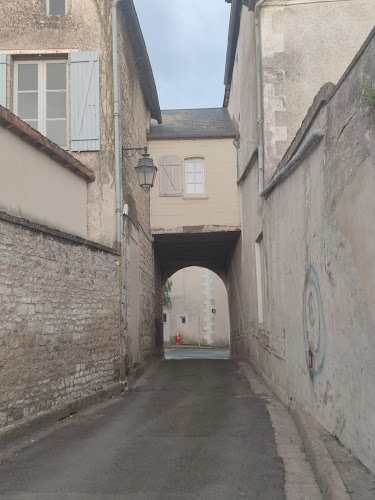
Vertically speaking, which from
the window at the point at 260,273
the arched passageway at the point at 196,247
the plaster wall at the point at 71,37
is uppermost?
the plaster wall at the point at 71,37

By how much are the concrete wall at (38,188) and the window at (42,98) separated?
1.37 m

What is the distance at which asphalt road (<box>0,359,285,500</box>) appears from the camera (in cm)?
423

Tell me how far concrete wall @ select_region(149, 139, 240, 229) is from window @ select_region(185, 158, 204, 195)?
0.14 metres

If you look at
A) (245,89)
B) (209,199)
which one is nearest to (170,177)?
(209,199)

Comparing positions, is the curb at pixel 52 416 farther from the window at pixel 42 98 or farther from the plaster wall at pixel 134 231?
the window at pixel 42 98

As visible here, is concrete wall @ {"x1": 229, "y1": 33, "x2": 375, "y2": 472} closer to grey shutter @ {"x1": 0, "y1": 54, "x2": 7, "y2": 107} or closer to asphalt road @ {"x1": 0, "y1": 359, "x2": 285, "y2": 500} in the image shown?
asphalt road @ {"x1": 0, "y1": 359, "x2": 285, "y2": 500}

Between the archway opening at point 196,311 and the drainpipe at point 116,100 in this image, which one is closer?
the drainpipe at point 116,100

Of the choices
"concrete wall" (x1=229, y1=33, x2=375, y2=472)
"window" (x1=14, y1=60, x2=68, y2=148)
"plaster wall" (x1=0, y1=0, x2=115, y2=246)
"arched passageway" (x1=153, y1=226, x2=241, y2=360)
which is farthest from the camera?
"arched passageway" (x1=153, y1=226, x2=241, y2=360)

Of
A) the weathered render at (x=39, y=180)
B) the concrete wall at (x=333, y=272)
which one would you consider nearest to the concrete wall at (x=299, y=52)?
the concrete wall at (x=333, y=272)

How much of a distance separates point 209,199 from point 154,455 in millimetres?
10080

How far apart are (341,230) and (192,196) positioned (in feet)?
33.8

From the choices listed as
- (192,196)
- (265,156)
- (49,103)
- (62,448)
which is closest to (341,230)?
(62,448)

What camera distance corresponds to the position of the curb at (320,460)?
3.66 meters

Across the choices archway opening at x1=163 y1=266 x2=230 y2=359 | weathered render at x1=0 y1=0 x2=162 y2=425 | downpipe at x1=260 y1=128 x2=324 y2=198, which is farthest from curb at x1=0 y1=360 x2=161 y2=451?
archway opening at x1=163 y1=266 x2=230 y2=359
